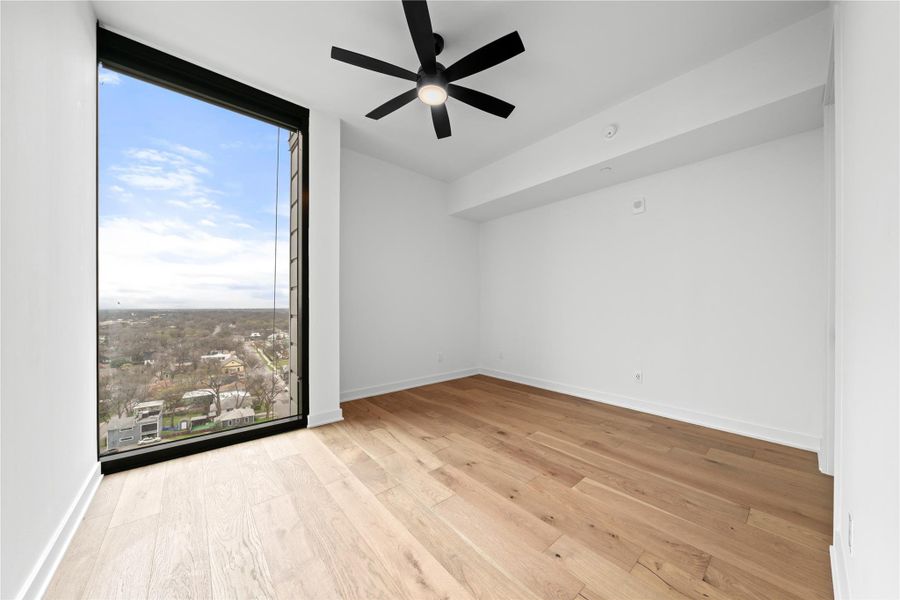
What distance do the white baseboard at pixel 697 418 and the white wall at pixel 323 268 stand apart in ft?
8.09

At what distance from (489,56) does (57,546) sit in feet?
9.93

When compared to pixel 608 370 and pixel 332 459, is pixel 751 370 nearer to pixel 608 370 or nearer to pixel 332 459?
pixel 608 370

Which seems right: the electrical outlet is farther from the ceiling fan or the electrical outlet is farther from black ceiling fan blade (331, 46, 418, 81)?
black ceiling fan blade (331, 46, 418, 81)

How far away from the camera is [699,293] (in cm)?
271

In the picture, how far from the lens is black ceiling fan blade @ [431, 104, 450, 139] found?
230cm

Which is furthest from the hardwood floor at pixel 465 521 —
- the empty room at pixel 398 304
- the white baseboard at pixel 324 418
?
the white baseboard at pixel 324 418

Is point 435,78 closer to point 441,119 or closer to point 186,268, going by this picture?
point 441,119

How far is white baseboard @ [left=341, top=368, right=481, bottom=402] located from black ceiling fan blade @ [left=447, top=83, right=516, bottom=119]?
292 cm

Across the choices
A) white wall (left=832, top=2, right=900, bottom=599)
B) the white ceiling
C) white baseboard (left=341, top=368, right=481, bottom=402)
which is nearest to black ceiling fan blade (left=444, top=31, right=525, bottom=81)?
the white ceiling

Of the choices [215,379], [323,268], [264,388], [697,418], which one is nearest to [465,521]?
[264,388]

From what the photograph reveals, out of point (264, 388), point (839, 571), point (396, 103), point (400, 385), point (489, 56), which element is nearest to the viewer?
point (839, 571)

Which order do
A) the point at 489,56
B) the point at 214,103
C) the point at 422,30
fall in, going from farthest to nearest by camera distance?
the point at 214,103
the point at 489,56
the point at 422,30

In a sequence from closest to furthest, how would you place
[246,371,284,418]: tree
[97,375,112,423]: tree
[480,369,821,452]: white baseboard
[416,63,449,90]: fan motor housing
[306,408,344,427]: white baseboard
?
[97,375,112,423]: tree → [416,63,449,90]: fan motor housing → [480,369,821,452]: white baseboard → [246,371,284,418]: tree → [306,408,344,427]: white baseboard

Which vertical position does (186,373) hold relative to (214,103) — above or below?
below
